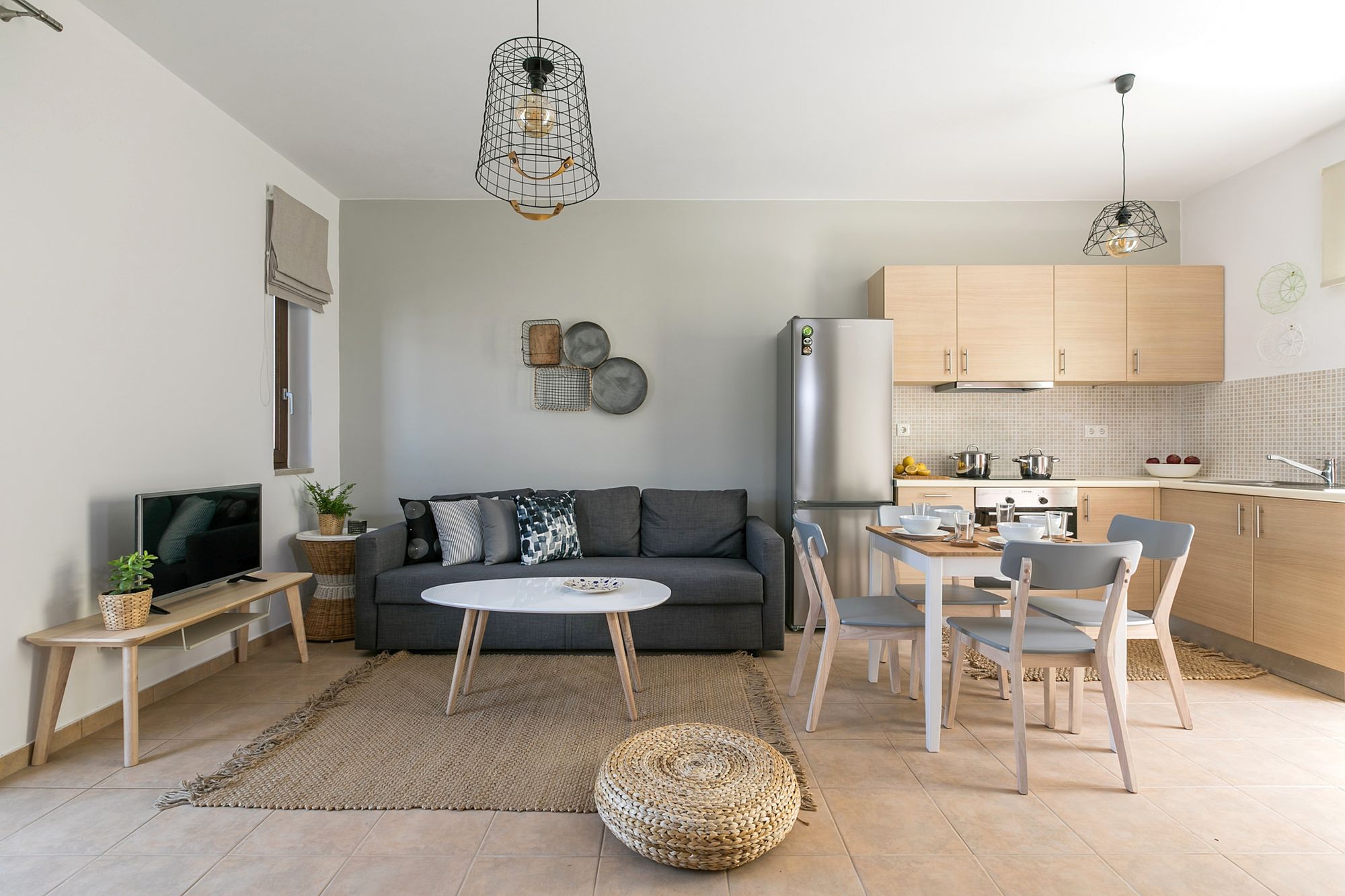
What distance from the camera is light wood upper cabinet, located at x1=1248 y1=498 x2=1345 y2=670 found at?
3104 millimetres

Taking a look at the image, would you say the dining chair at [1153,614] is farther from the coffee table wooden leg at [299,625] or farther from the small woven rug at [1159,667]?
the coffee table wooden leg at [299,625]

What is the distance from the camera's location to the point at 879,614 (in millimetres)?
2807

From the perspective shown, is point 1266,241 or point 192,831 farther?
point 1266,241

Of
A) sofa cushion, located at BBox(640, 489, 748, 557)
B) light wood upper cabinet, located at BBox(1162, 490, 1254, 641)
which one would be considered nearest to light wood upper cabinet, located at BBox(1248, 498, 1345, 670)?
light wood upper cabinet, located at BBox(1162, 490, 1254, 641)

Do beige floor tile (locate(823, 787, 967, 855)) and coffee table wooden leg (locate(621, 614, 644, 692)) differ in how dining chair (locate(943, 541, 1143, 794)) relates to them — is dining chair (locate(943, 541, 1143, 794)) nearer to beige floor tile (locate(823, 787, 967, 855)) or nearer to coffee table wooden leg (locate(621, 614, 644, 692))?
beige floor tile (locate(823, 787, 967, 855))

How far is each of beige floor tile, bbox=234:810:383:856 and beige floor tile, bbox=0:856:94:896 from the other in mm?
384

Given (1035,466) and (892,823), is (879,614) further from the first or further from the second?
(1035,466)

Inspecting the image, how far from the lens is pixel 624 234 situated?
472 cm

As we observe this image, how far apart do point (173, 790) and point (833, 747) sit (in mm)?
2179

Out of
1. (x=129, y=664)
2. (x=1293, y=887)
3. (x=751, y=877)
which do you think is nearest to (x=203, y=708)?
(x=129, y=664)

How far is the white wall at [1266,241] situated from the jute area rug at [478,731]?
3.37m

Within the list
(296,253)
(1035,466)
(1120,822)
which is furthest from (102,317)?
(1035,466)

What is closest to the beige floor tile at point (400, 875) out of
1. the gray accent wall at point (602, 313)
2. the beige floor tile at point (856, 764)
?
the beige floor tile at point (856, 764)

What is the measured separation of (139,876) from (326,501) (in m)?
2.55
